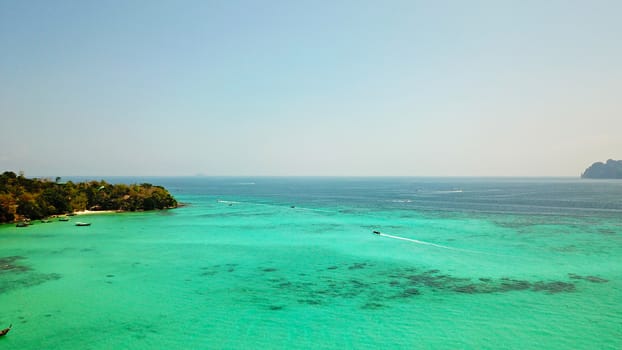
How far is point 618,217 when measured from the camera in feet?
260

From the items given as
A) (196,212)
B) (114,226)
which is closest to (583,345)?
(114,226)

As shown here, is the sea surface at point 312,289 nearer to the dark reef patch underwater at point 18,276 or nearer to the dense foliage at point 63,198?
the dark reef patch underwater at point 18,276

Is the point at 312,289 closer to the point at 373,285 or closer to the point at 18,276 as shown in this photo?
the point at 373,285

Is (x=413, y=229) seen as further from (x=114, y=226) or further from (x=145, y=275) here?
(x=114, y=226)

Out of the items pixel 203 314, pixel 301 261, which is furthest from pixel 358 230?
pixel 203 314

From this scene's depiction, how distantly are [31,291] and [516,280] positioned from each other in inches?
1642

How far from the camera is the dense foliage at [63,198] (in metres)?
75.5

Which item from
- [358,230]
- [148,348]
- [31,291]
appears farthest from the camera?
[358,230]

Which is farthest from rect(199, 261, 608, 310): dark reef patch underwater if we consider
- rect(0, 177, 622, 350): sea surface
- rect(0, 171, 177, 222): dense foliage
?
rect(0, 171, 177, 222): dense foliage

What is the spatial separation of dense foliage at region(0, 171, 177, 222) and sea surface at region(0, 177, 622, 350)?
1585 cm

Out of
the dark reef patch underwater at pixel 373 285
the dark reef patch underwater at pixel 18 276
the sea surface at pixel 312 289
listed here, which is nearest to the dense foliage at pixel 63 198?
the sea surface at pixel 312 289

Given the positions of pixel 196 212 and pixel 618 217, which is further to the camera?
pixel 196 212

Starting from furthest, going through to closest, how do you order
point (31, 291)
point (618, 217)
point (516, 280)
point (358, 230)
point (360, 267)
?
point (618, 217) < point (358, 230) < point (360, 267) < point (516, 280) < point (31, 291)

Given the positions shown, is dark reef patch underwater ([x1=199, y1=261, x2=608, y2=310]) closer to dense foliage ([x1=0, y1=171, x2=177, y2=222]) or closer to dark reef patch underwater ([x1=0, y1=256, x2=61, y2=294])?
dark reef patch underwater ([x1=0, y1=256, x2=61, y2=294])
